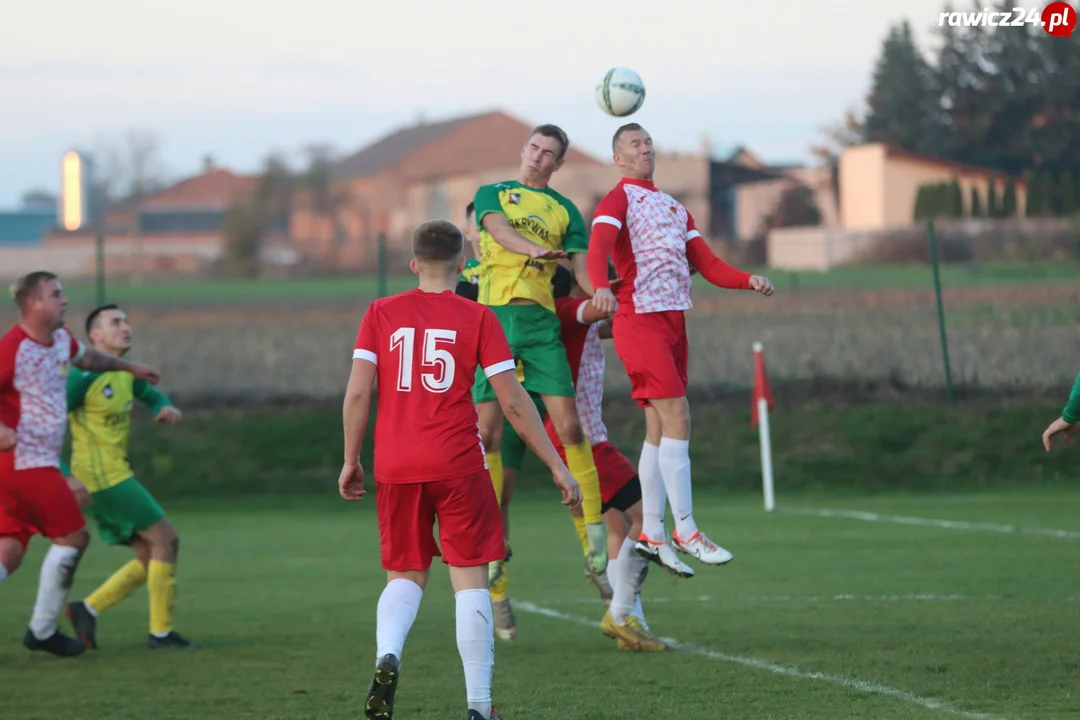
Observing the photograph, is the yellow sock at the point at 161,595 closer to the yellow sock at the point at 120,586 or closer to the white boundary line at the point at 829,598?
the yellow sock at the point at 120,586

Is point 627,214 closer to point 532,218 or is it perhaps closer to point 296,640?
Answer: point 532,218

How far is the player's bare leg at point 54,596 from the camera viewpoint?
8.81 metres

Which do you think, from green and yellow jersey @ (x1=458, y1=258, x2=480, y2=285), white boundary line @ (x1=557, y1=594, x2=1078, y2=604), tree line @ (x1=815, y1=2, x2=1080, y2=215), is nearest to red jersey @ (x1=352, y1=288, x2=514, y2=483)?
green and yellow jersey @ (x1=458, y1=258, x2=480, y2=285)

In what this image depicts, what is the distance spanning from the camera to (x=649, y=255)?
317 inches

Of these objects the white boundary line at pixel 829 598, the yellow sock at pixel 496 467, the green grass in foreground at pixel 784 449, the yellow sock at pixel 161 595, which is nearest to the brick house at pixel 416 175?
the green grass in foreground at pixel 784 449

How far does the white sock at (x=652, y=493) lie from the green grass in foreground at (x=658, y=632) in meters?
0.68

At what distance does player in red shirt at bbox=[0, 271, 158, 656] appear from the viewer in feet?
28.2

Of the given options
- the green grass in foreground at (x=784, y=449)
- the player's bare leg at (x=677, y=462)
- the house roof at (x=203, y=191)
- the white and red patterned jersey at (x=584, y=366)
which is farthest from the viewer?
the house roof at (x=203, y=191)

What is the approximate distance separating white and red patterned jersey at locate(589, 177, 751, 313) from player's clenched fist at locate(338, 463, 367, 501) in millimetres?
2368

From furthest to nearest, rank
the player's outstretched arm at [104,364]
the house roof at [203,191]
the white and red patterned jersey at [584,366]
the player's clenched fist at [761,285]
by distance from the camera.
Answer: the house roof at [203,191] < the player's outstretched arm at [104,364] < the white and red patterned jersey at [584,366] < the player's clenched fist at [761,285]

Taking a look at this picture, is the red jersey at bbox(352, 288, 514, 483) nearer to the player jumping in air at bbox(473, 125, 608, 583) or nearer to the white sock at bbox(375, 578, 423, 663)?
the white sock at bbox(375, 578, 423, 663)

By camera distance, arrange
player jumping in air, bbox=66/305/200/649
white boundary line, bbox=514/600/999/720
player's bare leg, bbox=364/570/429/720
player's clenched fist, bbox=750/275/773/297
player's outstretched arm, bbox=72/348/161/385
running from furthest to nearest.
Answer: player jumping in air, bbox=66/305/200/649 → player's outstretched arm, bbox=72/348/161/385 → player's clenched fist, bbox=750/275/773/297 → white boundary line, bbox=514/600/999/720 → player's bare leg, bbox=364/570/429/720

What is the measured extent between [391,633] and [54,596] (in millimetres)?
3764

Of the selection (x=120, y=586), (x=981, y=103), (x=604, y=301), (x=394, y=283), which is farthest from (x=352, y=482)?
(x=981, y=103)
